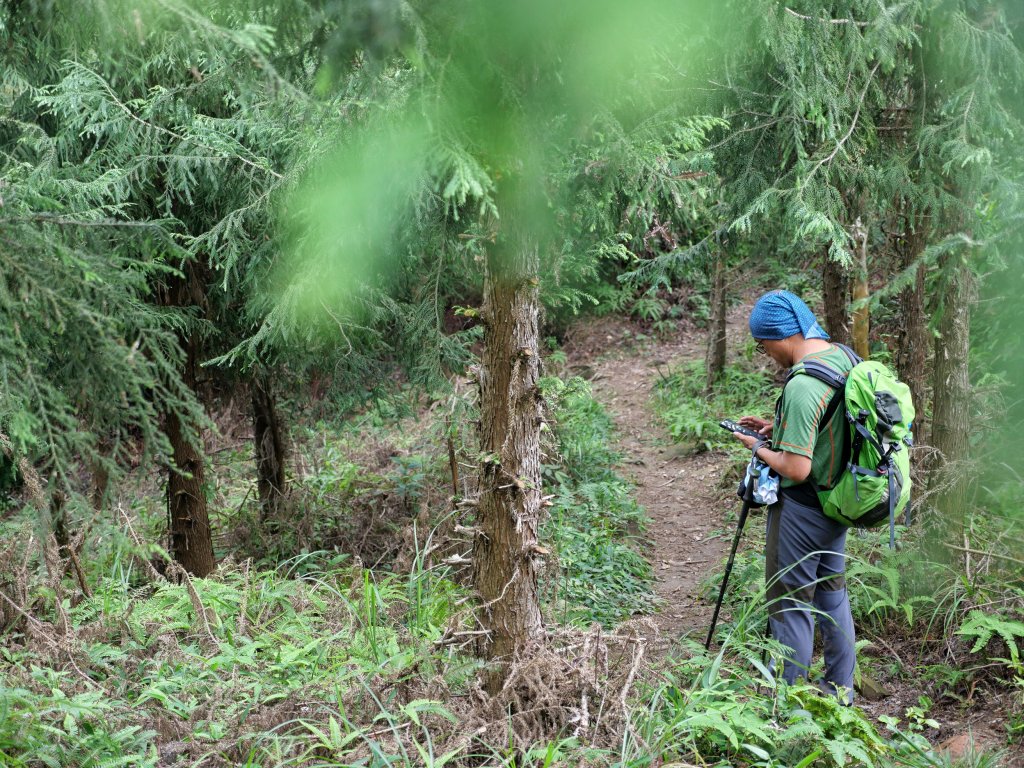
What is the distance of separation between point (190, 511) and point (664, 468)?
20.8 ft

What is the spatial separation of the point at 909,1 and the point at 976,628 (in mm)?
4010

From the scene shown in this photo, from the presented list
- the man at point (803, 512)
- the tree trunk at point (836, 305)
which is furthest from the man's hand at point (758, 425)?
the tree trunk at point (836, 305)

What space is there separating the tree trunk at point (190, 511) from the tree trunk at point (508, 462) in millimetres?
5225

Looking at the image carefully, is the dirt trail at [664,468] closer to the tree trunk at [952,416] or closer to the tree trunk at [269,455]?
the tree trunk at [952,416]

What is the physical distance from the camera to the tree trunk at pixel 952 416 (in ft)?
19.3

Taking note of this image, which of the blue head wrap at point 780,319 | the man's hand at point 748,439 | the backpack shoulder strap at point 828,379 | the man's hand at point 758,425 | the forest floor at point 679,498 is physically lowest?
the forest floor at point 679,498

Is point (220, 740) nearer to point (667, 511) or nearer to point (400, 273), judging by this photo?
point (400, 273)

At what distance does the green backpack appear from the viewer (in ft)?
13.7

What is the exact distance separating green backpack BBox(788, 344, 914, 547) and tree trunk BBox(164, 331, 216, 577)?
245 inches

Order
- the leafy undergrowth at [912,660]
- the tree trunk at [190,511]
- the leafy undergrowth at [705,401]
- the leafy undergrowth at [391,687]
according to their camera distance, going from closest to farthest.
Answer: the leafy undergrowth at [391,687]
the leafy undergrowth at [912,660]
the tree trunk at [190,511]
the leafy undergrowth at [705,401]

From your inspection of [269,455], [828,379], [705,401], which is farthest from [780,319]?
[705,401]

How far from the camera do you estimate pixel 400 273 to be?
6.98 metres

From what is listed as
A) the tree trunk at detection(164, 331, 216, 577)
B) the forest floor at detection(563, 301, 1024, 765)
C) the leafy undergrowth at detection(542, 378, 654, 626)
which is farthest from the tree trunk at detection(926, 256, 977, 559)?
the tree trunk at detection(164, 331, 216, 577)

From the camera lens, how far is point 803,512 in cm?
446
